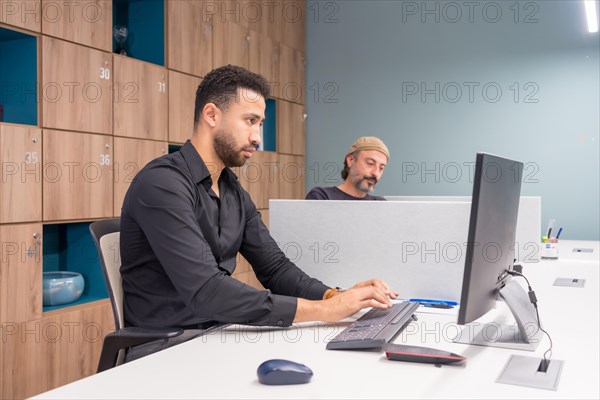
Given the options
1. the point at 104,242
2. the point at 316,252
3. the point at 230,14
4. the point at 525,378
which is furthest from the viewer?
the point at 230,14

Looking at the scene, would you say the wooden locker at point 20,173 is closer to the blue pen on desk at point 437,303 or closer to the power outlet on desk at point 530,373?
the blue pen on desk at point 437,303

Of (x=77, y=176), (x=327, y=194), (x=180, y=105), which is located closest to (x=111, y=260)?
(x=77, y=176)

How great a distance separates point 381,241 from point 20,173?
1.56 meters

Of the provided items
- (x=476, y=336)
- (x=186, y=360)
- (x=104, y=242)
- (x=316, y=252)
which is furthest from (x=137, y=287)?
(x=476, y=336)

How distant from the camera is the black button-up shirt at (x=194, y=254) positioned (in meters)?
1.38

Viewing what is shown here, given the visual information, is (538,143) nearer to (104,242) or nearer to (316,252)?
(316,252)

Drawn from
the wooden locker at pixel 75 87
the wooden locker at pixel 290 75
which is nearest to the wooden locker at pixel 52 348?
the wooden locker at pixel 75 87

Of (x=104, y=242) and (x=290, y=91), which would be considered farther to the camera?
(x=290, y=91)

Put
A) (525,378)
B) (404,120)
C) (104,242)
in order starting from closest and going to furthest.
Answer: (525,378) → (104,242) → (404,120)

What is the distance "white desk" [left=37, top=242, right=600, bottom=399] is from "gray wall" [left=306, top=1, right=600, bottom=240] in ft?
10.0

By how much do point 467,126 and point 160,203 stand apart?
351 centimetres

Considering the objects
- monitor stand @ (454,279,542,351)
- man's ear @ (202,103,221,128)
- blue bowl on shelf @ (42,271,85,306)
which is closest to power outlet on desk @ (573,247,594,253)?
monitor stand @ (454,279,542,351)

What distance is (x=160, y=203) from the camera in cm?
146

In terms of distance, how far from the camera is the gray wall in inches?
165
